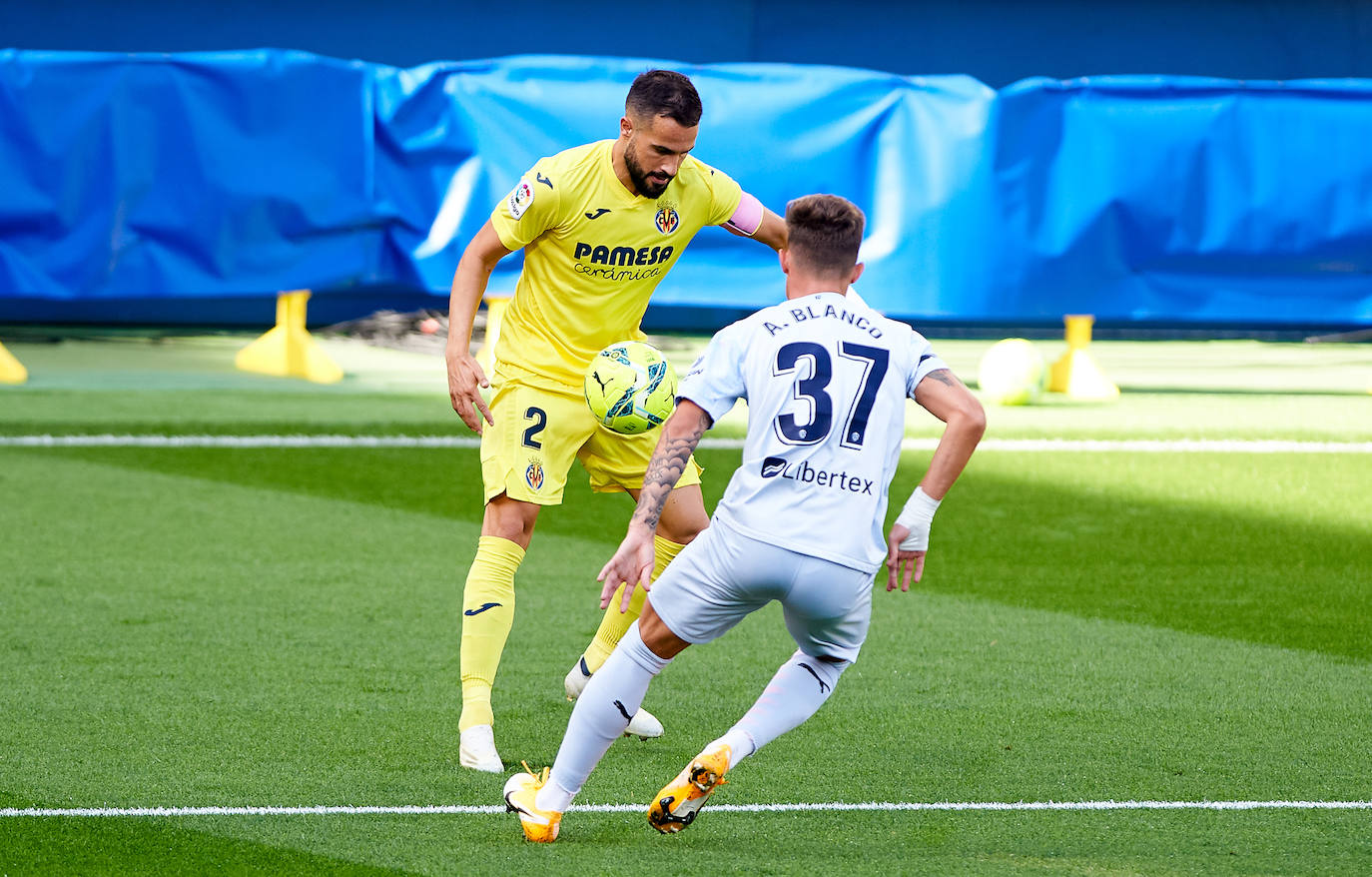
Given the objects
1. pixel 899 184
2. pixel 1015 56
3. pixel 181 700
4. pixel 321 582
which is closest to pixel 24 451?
pixel 321 582

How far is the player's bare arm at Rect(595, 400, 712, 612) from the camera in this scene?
3715mm

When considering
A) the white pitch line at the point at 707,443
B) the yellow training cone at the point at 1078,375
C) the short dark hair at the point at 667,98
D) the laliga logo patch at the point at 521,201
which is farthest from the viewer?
the yellow training cone at the point at 1078,375

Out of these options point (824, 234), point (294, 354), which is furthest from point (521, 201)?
point (294, 354)

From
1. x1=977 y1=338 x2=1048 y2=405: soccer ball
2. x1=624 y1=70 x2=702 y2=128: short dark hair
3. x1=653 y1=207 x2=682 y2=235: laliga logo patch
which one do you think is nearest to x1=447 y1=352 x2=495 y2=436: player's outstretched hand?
x1=653 y1=207 x2=682 y2=235: laliga logo patch

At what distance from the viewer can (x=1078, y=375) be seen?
1400cm

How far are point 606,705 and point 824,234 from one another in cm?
120

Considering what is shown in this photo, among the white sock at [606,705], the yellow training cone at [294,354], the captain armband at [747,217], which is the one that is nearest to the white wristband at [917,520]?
the white sock at [606,705]

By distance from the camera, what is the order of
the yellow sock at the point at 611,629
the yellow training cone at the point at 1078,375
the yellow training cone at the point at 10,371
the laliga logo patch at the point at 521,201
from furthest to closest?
the yellow training cone at the point at 1078,375 → the yellow training cone at the point at 10,371 → the yellow sock at the point at 611,629 → the laliga logo patch at the point at 521,201

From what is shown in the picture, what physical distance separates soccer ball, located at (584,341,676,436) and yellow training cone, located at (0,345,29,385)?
9657 mm

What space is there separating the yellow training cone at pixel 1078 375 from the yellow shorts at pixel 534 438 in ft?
31.2

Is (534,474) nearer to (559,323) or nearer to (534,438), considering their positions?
(534,438)

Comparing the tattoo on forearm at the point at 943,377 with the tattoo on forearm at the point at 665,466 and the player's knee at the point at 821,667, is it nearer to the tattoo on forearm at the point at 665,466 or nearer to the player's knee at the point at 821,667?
the tattoo on forearm at the point at 665,466

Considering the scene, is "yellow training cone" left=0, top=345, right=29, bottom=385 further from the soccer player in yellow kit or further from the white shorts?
the white shorts

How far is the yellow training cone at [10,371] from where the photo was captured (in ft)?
42.7
